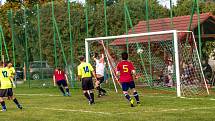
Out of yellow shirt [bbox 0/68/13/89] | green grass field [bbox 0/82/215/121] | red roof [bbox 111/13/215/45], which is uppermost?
red roof [bbox 111/13/215/45]

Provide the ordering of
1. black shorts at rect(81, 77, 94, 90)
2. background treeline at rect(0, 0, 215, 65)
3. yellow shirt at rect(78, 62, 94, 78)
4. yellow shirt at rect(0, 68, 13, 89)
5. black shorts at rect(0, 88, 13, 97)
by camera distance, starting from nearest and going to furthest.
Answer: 1. black shorts at rect(0, 88, 13, 97)
2. yellow shirt at rect(0, 68, 13, 89)
3. black shorts at rect(81, 77, 94, 90)
4. yellow shirt at rect(78, 62, 94, 78)
5. background treeline at rect(0, 0, 215, 65)

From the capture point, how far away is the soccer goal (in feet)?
76.6

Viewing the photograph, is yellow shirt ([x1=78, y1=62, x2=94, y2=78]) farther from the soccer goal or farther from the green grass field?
the soccer goal

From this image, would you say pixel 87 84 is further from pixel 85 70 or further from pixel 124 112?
pixel 124 112

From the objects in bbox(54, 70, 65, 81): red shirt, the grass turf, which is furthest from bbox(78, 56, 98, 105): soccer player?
bbox(54, 70, 65, 81): red shirt

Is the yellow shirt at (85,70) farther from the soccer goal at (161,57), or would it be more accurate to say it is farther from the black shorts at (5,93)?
the soccer goal at (161,57)

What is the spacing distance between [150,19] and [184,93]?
27.7ft

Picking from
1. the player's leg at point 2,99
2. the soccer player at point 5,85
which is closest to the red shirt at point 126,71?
the soccer player at point 5,85

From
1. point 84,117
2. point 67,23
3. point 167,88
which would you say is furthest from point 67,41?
point 84,117

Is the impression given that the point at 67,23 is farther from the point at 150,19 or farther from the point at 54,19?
the point at 150,19

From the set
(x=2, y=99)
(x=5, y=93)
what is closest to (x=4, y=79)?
(x=5, y=93)

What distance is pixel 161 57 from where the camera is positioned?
27.8 meters

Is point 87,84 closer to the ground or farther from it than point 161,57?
closer to the ground

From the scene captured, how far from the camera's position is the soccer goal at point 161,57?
2336 cm
